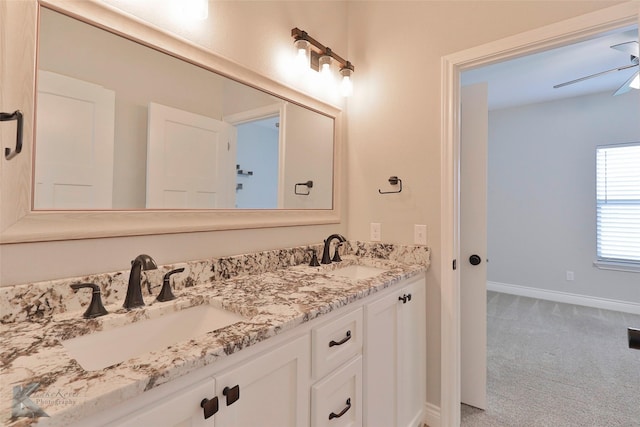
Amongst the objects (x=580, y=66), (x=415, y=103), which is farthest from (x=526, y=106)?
(x=415, y=103)

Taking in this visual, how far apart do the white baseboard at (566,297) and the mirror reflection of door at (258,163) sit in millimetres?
4219

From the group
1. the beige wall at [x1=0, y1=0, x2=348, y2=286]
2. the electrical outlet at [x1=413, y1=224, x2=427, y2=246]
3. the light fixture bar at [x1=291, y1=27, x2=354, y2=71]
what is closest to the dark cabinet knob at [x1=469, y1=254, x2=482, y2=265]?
the electrical outlet at [x1=413, y1=224, x2=427, y2=246]

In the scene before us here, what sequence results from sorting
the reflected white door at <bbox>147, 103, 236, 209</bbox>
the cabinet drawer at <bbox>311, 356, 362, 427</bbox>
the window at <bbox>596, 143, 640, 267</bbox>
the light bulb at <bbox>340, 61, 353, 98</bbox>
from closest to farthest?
1. the cabinet drawer at <bbox>311, 356, 362, 427</bbox>
2. the reflected white door at <bbox>147, 103, 236, 209</bbox>
3. the light bulb at <bbox>340, 61, 353, 98</bbox>
4. the window at <bbox>596, 143, 640, 267</bbox>

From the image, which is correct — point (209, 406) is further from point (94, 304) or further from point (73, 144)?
point (73, 144)

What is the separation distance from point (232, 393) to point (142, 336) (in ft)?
1.35

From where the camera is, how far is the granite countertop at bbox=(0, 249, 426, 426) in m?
0.53

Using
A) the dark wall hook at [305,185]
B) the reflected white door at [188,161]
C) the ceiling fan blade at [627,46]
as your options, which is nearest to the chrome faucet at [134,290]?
the reflected white door at [188,161]

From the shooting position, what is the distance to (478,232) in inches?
75.9

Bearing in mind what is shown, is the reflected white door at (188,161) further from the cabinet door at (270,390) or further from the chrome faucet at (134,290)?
the cabinet door at (270,390)

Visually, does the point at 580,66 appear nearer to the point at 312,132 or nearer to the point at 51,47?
the point at 312,132

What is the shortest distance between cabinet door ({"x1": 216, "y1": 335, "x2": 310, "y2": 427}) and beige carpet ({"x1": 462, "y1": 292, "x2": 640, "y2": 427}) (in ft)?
4.66

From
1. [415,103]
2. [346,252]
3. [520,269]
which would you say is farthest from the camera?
[520,269]

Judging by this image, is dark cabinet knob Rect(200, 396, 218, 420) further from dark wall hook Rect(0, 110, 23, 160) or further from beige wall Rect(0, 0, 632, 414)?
dark wall hook Rect(0, 110, 23, 160)

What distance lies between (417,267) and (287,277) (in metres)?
0.76
